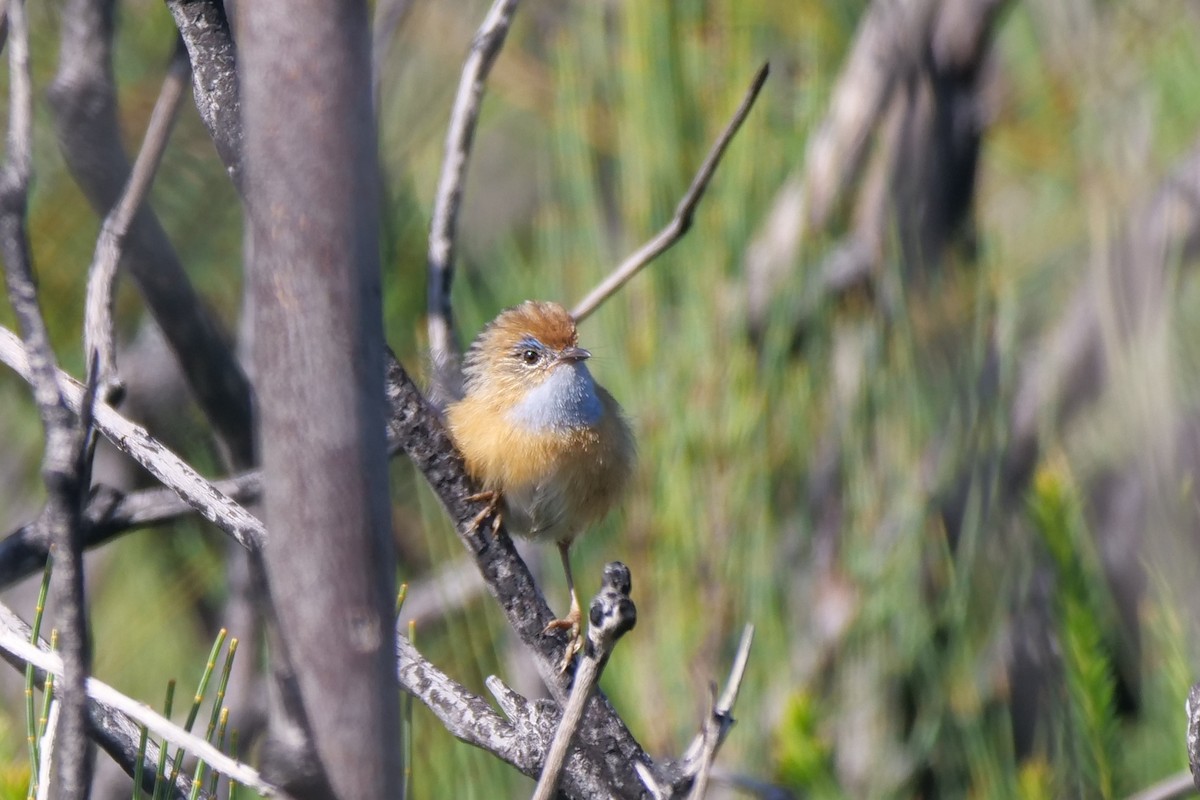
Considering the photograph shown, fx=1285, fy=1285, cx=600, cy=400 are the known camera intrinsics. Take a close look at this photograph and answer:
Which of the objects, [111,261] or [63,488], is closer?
[63,488]

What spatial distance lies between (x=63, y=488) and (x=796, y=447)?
163 cm

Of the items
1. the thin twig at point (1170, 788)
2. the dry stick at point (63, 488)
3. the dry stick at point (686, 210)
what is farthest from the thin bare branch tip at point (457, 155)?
the thin twig at point (1170, 788)

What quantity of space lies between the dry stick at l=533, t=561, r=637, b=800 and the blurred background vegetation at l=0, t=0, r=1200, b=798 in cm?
83

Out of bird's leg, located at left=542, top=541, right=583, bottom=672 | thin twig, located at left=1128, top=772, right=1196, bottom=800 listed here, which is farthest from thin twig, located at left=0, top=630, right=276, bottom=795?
thin twig, located at left=1128, top=772, right=1196, bottom=800

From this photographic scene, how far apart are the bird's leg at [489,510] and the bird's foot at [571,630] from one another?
0.52 ft

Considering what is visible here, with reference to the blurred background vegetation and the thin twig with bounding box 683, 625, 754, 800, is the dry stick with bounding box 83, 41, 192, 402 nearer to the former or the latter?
the blurred background vegetation

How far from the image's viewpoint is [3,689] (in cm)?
381

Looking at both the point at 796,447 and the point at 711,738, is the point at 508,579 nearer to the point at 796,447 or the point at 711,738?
the point at 711,738

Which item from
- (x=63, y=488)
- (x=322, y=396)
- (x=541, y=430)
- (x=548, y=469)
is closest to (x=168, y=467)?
(x=63, y=488)

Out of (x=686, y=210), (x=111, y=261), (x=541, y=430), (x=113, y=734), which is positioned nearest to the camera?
(x=113, y=734)

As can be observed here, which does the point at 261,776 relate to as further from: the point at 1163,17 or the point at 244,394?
the point at 1163,17

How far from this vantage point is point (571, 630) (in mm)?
2035

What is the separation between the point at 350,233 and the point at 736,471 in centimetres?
146

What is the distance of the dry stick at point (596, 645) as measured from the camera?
104cm
